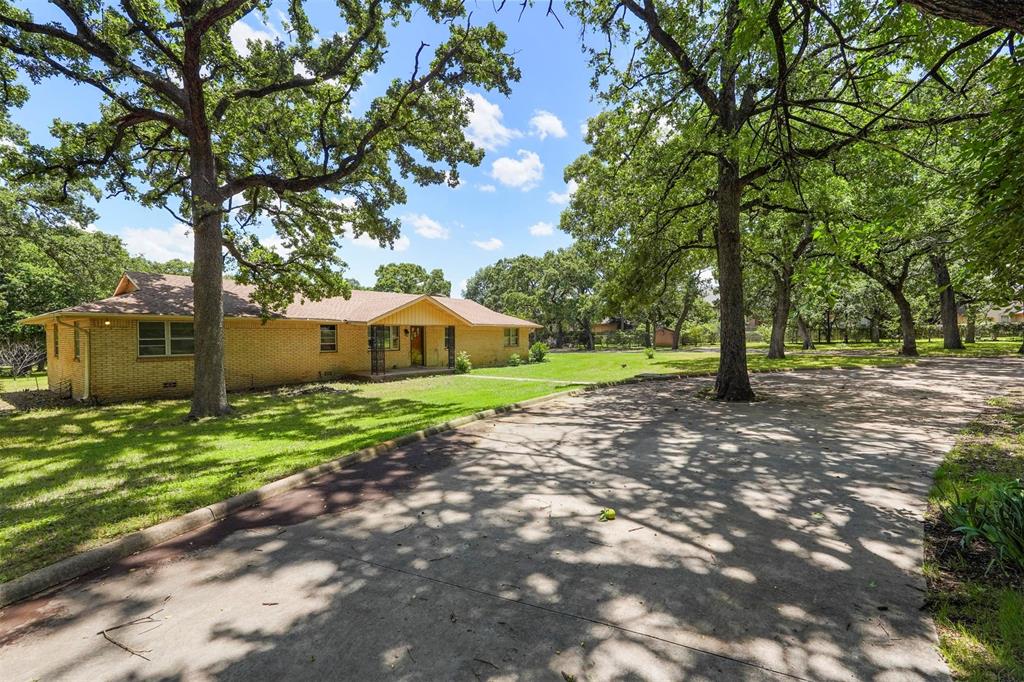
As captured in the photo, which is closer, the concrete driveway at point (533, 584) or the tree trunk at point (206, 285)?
the concrete driveway at point (533, 584)

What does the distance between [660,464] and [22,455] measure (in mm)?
10663

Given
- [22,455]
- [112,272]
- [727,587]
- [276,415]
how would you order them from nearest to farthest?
[727,587] < [22,455] < [276,415] < [112,272]

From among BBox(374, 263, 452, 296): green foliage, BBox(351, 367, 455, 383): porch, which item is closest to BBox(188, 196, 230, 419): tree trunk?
BBox(351, 367, 455, 383): porch

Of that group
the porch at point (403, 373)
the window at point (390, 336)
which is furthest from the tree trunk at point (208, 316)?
the window at point (390, 336)

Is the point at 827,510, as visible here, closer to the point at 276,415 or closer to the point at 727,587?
the point at 727,587

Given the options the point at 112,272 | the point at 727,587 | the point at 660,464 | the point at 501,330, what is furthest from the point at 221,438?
the point at 112,272

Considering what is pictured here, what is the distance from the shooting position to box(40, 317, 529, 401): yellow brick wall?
→ 13375 mm

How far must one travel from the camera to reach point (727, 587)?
3070 mm

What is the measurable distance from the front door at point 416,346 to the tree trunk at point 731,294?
16007mm

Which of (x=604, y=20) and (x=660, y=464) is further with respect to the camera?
(x=604, y=20)

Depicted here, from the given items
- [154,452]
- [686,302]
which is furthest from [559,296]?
[154,452]

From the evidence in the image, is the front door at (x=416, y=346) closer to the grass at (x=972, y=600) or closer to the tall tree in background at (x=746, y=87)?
the tall tree in background at (x=746, y=87)

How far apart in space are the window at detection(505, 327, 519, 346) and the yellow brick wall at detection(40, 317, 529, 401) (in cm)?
628

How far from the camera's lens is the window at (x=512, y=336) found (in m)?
28.5
